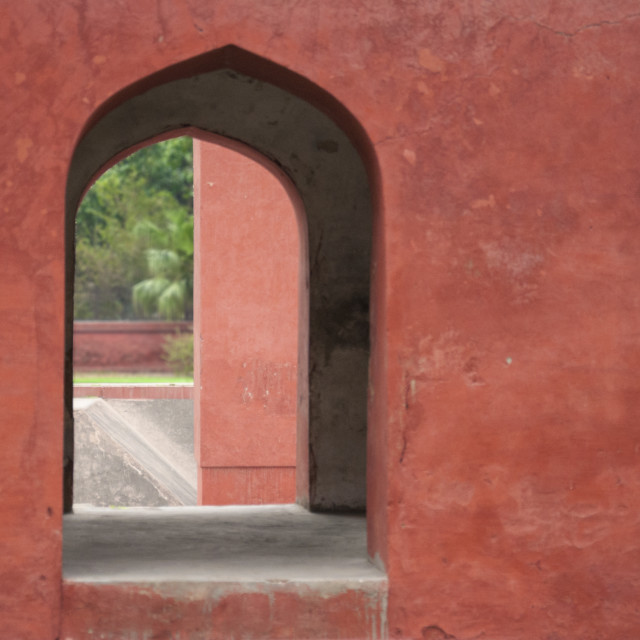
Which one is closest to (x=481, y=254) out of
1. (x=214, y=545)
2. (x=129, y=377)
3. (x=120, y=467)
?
(x=214, y=545)

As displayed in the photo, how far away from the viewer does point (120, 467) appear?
1225 centimetres

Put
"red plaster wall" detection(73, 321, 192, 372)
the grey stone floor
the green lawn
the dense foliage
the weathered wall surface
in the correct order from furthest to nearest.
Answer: the dense foliage → "red plaster wall" detection(73, 321, 192, 372) → the green lawn → the grey stone floor → the weathered wall surface

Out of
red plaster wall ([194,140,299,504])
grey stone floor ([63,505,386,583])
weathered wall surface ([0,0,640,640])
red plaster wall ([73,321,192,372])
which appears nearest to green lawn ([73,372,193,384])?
red plaster wall ([73,321,192,372])

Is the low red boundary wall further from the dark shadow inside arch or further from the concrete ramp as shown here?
the dark shadow inside arch

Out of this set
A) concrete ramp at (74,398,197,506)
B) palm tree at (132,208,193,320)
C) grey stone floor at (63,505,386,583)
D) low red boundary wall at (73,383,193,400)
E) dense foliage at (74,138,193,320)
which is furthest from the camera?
dense foliage at (74,138,193,320)

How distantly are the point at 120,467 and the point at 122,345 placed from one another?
13707 mm

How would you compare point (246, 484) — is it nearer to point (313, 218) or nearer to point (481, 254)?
point (313, 218)

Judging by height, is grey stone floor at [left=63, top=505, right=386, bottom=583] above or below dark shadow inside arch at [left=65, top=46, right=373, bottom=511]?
below

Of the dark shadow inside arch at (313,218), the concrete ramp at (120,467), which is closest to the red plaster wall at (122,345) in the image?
the concrete ramp at (120,467)

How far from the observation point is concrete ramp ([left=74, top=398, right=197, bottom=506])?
12008mm

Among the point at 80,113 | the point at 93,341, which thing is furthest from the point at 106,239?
the point at 80,113

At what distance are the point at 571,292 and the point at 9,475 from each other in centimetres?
240

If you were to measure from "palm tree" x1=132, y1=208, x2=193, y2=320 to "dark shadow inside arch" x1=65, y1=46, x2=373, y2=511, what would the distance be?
1868 cm

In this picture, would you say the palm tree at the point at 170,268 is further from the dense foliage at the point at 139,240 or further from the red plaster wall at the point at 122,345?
the red plaster wall at the point at 122,345
